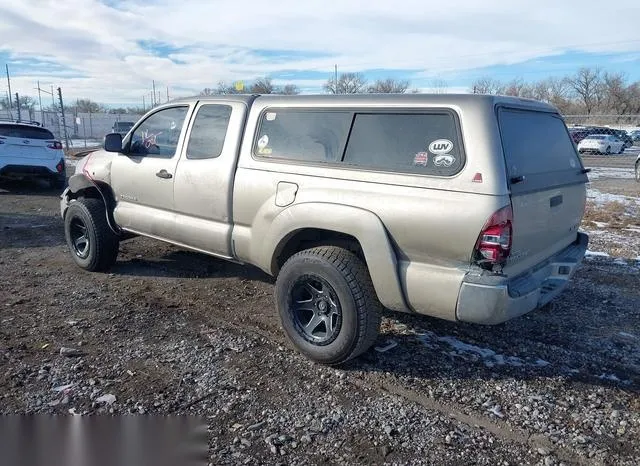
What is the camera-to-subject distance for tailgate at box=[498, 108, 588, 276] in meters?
3.29

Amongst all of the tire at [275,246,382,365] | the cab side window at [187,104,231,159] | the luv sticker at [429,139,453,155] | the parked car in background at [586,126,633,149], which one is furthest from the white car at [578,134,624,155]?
the tire at [275,246,382,365]

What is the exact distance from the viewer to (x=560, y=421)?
3133 millimetres

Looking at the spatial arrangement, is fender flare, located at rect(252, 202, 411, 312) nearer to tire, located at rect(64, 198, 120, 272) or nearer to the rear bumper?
the rear bumper

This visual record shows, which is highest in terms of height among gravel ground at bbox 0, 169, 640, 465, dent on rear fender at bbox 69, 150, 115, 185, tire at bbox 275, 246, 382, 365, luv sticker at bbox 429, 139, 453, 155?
luv sticker at bbox 429, 139, 453, 155

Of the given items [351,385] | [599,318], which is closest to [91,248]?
[351,385]

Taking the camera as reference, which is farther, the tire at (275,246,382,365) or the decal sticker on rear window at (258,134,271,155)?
the decal sticker on rear window at (258,134,271,155)

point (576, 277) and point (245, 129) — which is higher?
point (245, 129)

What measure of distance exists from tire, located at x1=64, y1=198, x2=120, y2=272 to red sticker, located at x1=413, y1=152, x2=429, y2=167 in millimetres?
3662

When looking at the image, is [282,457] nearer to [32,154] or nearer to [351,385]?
[351,385]

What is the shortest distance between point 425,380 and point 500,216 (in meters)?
1.28

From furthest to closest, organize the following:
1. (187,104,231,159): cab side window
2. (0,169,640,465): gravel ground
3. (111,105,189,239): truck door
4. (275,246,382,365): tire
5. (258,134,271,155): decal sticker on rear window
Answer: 1. (111,105,189,239): truck door
2. (187,104,231,159): cab side window
3. (258,134,271,155): decal sticker on rear window
4. (275,246,382,365): tire
5. (0,169,640,465): gravel ground

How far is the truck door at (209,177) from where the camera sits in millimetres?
4449

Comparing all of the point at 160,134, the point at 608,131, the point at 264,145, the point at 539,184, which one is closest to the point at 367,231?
the point at 539,184

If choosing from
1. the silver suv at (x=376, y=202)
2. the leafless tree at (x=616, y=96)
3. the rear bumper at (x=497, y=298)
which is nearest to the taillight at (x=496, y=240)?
the silver suv at (x=376, y=202)
